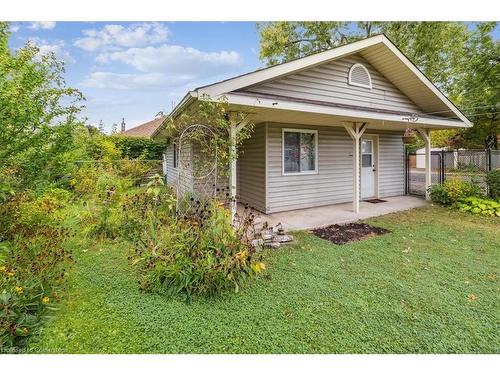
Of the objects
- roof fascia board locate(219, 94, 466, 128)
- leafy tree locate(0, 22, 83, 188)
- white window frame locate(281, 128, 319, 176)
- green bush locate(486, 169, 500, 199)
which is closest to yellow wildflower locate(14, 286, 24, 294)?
leafy tree locate(0, 22, 83, 188)

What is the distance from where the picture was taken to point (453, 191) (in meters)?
8.48

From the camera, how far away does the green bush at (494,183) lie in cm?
825

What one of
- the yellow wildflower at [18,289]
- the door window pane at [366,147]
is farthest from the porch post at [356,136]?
the yellow wildflower at [18,289]

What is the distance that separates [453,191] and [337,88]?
15.6ft

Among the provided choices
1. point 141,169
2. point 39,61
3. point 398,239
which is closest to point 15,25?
point 39,61

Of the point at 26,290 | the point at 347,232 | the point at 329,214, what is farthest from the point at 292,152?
the point at 26,290

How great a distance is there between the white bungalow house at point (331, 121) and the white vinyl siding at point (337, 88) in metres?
0.02

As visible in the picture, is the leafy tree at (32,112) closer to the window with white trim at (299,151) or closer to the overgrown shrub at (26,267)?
the overgrown shrub at (26,267)

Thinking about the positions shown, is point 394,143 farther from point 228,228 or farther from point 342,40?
point 342,40

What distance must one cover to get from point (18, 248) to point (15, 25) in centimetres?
317

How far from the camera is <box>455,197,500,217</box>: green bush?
7.48 metres

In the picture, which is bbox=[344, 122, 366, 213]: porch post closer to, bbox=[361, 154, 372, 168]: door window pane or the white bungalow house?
the white bungalow house

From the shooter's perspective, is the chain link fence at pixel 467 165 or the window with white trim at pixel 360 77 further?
the chain link fence at pixel 467 165

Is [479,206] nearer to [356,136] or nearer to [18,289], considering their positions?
[356,136]
